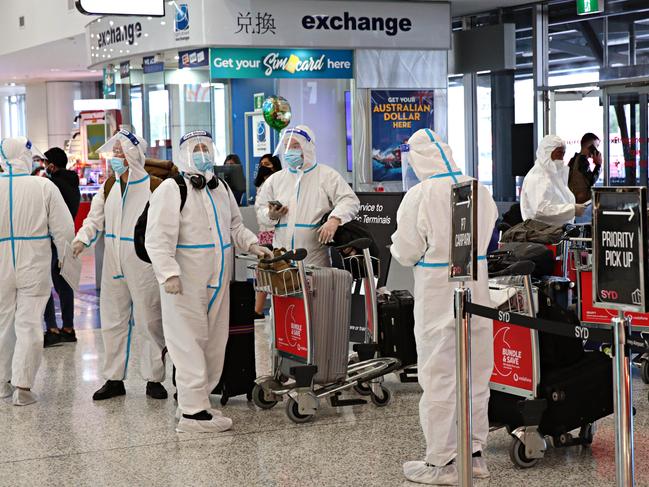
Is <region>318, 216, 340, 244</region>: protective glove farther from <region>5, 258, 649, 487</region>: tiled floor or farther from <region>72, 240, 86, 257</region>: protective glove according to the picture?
<region>72, 240, 86, 257</region>: protective glove

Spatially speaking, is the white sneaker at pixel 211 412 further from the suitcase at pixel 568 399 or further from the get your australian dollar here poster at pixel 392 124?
the get your australian dollar here poster at pixel 392 124

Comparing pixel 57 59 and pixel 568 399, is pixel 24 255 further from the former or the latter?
pixel 57 59

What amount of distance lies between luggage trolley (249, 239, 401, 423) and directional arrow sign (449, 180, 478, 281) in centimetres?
165

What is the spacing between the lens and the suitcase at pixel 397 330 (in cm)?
649

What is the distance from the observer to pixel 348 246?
6.27 m

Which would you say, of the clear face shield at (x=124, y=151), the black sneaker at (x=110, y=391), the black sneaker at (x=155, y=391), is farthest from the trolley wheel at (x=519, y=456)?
the clear face shield at (x=124, y=151)

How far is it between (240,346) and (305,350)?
0.58m

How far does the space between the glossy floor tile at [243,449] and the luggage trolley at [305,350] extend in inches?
5.0

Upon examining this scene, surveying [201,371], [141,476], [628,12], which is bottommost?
[141,476]

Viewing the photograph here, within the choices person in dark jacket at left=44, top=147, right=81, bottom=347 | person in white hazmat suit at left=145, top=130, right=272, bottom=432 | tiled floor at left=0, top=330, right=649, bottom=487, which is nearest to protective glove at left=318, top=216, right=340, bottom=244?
person in white hazmat suit at left=145, top=130, right=272, bottom=432

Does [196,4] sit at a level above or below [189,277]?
above

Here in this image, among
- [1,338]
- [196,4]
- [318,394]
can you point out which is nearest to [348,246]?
[318,394]

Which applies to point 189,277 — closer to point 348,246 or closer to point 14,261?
point 348,246

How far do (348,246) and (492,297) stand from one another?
148 centimetres
